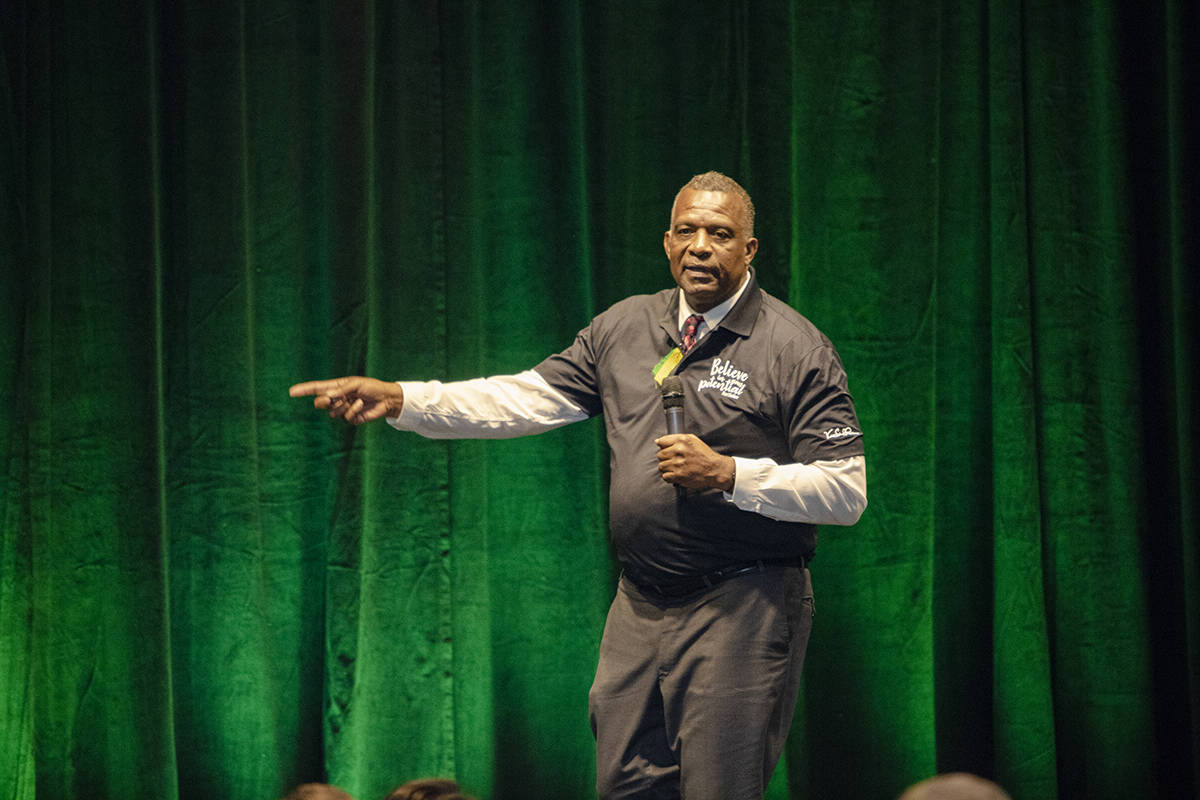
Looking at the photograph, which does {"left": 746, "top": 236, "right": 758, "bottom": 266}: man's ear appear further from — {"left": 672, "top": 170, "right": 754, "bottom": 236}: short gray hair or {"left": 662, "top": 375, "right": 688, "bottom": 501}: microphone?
{"left": 662, "top": 375, "right": 688, "bottom": 501}: microphone

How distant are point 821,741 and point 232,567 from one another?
5.35ft

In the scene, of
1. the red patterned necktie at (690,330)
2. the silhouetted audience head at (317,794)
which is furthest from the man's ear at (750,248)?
the silhouetted audience head at (317,794)

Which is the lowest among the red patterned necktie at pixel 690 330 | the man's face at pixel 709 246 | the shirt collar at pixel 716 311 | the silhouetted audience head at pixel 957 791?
the silhouetted audience head at pixel 957 791

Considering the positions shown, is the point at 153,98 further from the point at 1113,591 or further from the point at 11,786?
the point at 1113,591

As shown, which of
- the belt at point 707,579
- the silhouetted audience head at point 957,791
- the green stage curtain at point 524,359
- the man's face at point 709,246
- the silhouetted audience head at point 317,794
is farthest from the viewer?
the green stage curtain at point 524,359

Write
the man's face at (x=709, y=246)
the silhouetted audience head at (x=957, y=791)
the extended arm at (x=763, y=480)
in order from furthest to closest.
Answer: the man's face at (x=709, y=246) → the extended arm at (x=763, y=480) → the silhouetted audience head at (x=957, y=791)

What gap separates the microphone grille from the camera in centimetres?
223

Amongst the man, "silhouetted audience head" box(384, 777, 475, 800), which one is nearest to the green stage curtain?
the man

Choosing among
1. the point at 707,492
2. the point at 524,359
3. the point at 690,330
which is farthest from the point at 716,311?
the point at 524,359

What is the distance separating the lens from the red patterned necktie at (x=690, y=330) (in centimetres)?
240

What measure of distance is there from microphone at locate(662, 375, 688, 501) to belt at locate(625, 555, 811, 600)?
29cm

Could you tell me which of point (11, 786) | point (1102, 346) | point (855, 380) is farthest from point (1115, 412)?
point (11, 786)

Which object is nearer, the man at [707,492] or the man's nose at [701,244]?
the man at [707,492]

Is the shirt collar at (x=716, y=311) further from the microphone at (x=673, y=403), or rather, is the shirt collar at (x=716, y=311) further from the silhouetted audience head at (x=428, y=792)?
the silhouetted audience head at (x=428, y=792)
